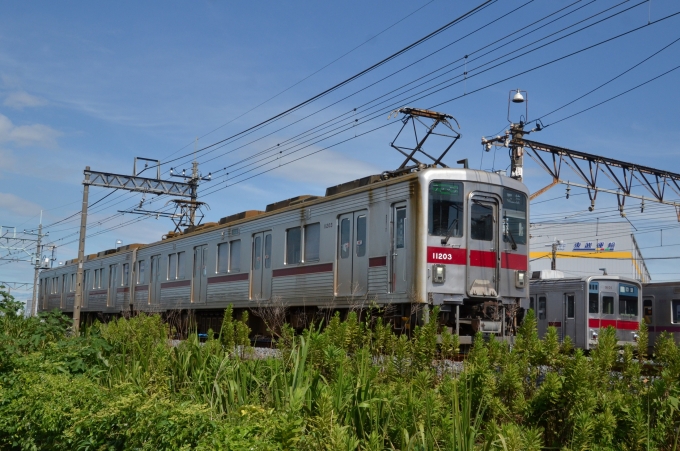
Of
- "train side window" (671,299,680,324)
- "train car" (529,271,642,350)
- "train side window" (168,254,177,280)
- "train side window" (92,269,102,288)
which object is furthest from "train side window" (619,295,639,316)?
"train side window" (92,269,102,288)

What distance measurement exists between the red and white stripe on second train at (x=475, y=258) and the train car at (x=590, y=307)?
831 centimetres

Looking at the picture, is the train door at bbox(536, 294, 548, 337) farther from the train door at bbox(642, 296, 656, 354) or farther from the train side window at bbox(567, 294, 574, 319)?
the train door at bbox(642, 296, 656, 354)

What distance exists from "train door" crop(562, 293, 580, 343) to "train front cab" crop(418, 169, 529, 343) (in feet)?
28.2

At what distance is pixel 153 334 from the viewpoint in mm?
9367

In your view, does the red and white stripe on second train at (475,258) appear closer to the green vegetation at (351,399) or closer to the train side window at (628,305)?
the green vegetation at (351,399)

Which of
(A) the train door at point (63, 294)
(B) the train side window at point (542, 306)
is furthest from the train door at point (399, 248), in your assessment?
(A) the train door at point (63, 294)

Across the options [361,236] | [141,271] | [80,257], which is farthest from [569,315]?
[80,257]

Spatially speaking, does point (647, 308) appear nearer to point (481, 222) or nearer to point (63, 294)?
point (481, 222)

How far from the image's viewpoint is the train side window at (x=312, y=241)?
14.0m

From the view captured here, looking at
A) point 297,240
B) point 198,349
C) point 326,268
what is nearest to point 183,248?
point 297,240

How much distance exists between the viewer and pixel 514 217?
12914 millimetres

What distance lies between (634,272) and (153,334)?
172ft

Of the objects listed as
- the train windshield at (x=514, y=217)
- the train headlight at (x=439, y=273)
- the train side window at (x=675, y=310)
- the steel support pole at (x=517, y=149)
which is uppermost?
the steel support pole at (x=517, y=149)

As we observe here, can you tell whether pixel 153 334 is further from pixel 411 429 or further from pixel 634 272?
pixel 634 272
